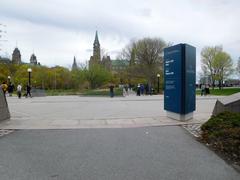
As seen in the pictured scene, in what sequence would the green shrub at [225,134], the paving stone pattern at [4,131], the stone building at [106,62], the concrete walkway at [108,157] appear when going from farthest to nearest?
1. the stone building at [106,62]
2. the paving stone pattern at [4,131]
3. the green shrub at [225,134]
4. the concrete walkway at [108,157]

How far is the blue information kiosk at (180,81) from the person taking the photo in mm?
12398

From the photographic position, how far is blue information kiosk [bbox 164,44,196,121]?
12398 mm

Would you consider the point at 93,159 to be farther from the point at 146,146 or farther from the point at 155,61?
the point at 155,61

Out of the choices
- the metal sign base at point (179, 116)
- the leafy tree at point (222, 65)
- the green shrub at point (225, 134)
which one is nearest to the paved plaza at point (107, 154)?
the green shrub at point (225, 134)

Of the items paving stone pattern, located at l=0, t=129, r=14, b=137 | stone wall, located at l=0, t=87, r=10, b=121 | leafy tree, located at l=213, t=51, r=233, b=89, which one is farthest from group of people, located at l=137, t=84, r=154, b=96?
leafy tree, located at l=213, t=51, r=233, b=89

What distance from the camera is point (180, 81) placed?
12.5m

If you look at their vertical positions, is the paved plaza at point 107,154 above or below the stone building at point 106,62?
below

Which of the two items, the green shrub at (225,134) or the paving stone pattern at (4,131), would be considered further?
the paving stone pattern at (4,131)

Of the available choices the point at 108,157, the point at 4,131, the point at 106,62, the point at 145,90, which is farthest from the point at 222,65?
the point at 108,157

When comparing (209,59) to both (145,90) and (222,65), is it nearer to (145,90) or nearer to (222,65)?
(222,65)

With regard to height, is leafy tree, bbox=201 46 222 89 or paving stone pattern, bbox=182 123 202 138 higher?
leafy tree, bbox=201 46 222 89

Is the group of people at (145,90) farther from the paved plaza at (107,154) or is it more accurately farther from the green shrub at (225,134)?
the green shrub at (225,134)

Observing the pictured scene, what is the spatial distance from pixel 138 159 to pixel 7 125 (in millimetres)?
6800

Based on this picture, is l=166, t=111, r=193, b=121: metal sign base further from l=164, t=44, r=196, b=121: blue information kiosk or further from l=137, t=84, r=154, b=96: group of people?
l=137, t=84, r=154, b=96: group of people
